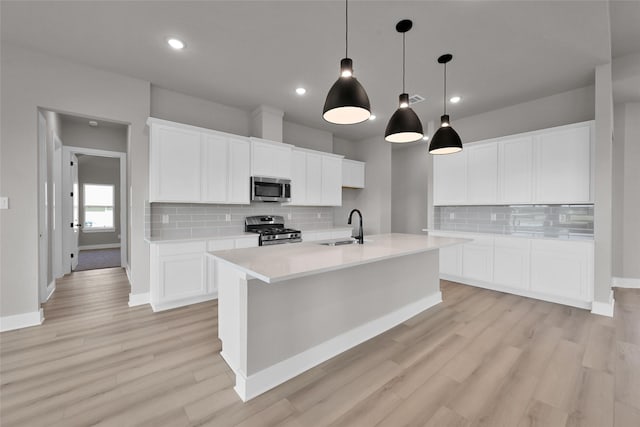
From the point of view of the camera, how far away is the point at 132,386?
1.86 meters

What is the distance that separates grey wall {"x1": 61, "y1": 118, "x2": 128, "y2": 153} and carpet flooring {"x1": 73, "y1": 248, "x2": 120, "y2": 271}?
8.20 ft

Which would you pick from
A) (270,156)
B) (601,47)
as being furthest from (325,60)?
(601,47)

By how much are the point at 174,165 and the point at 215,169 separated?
0.53 metres

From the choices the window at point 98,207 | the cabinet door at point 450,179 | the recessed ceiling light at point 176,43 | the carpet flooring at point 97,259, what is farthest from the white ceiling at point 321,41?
the window at point 98,207

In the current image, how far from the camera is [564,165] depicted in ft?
11.8

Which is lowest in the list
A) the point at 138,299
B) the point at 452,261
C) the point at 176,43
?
the point at 138,299

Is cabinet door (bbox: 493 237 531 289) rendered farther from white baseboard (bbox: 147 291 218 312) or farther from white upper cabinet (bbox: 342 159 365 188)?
white baseboard (bbox: 147 291 218 312)

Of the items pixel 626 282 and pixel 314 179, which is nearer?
pixel 626 282

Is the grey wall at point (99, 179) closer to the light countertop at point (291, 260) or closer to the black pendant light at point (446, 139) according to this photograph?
the light countertop at point (291, 260)

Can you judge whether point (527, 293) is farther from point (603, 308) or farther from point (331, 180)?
point (331, 180)

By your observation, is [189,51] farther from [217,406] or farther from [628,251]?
[628,251]

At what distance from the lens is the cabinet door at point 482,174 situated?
4.27 metres

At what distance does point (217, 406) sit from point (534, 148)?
482 cm

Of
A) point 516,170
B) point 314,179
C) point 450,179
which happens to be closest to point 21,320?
point 314,179
